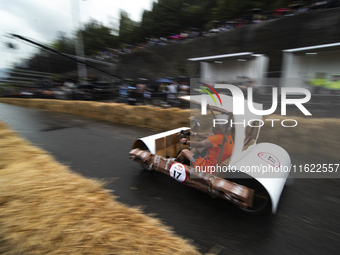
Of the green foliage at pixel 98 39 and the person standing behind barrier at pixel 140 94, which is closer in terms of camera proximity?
the person standing behind barrier at pixel 140 94

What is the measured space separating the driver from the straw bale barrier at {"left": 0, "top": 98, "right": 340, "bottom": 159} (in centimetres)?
269

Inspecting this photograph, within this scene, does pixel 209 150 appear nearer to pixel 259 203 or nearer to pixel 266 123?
pixel 259 203

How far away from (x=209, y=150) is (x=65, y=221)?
2.00 meters

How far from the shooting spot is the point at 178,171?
2.94 m

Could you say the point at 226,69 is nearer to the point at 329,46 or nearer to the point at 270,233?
the point at 329,46

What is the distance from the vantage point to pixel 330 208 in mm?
2818

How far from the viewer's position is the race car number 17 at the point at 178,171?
9.46 ft

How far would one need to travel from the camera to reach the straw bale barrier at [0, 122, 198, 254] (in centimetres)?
150

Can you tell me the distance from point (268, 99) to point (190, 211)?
4.73 meters

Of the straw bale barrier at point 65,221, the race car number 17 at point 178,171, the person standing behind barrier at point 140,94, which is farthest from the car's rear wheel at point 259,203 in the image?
the person standing behind barrier at point 140,94

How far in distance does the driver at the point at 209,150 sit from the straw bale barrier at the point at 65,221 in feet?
4.07

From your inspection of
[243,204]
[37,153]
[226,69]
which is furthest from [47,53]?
[243,204]

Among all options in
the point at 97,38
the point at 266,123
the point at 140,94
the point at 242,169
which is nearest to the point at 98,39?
the point at 97,38

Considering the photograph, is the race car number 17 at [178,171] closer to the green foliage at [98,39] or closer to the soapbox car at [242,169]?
the soapbox car at [242,169]
